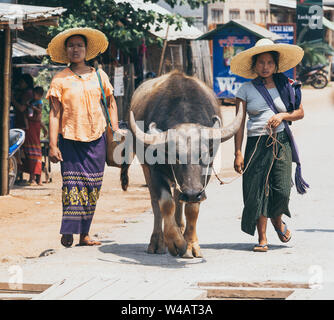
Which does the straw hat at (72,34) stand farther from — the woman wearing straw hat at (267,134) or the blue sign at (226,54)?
the blue sign at (226,54)

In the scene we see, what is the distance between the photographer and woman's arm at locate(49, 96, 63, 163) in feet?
24.5

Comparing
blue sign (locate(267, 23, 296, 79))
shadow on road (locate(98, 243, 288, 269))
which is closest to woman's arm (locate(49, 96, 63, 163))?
shadow on road (locate(98, 243, 288, 269))

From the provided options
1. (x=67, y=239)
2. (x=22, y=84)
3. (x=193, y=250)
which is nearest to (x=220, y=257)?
(x=193, y=250)

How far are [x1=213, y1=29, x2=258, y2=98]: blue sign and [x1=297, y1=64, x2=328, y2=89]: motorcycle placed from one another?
309 inches

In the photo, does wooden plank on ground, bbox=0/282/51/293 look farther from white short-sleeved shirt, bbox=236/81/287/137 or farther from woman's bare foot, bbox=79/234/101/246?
white short-sleeved shirt, bbox=236/81/287/137

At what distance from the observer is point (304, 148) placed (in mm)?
16797

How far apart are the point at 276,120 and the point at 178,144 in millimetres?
1026

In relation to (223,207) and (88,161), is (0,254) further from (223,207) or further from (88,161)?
(223,207)

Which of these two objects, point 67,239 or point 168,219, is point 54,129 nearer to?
point 67,239

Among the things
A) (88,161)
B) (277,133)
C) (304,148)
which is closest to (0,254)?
(88,161)

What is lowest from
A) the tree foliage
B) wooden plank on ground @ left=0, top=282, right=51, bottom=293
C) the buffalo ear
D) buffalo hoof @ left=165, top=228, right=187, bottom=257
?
→ wooden plank on ground @ left=0, top=282, right=51, bottom=293

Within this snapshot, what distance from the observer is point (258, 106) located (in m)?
7.43

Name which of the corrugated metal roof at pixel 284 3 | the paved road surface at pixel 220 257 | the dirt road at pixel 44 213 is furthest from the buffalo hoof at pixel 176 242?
the corrugated metal roof at pixel 284 3

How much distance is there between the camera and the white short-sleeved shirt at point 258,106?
7.43 m
